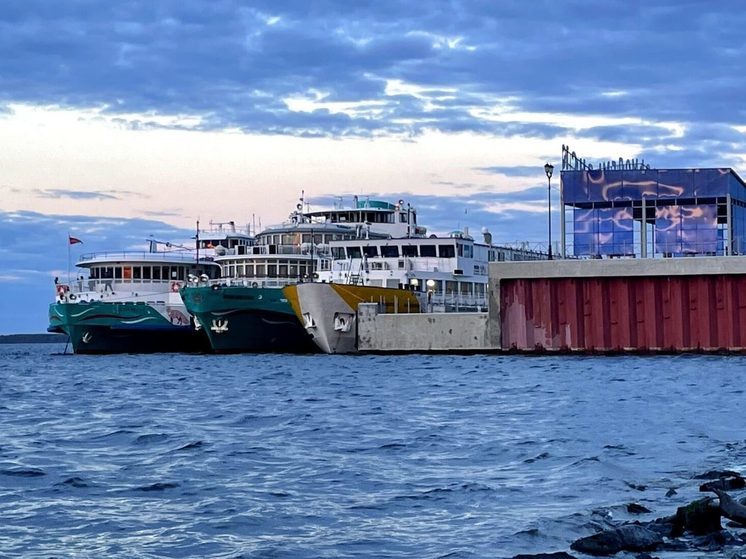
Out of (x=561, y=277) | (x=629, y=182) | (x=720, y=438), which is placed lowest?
(x=720, y=438)

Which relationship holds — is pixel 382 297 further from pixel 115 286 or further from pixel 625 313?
pixel 115 286

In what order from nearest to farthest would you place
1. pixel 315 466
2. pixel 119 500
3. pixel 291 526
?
pixel 291 526 → pixel 119 500 → pixel 315 466

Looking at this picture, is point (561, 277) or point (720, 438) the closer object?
point (720, 438)

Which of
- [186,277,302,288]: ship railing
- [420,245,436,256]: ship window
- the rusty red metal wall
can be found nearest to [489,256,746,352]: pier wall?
the rusty red metal wall

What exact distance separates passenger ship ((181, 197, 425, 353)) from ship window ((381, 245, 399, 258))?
281 centimetres

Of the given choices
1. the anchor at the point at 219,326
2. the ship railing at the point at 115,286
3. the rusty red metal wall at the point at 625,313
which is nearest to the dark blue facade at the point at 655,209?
the rusty red metal wall at the point at 625,313

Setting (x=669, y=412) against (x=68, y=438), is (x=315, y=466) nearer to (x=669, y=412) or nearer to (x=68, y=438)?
(x=68, y=438)

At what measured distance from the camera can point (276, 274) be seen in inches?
2785

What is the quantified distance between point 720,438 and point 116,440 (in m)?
10.9

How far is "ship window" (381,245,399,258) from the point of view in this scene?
2672 inches

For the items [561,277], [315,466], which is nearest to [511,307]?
[561,277]

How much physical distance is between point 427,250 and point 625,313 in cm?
2038

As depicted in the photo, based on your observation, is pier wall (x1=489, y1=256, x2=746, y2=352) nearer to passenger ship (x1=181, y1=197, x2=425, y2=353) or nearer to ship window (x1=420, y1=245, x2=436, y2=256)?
passenger ship (x1=181, y1=197, x2=425, y2=353)

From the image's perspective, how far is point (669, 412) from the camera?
26.8 m
